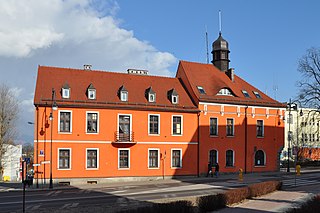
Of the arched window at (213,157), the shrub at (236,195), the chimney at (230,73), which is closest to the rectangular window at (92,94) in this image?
the arched window at (213,157)

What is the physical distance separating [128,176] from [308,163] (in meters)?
34.1

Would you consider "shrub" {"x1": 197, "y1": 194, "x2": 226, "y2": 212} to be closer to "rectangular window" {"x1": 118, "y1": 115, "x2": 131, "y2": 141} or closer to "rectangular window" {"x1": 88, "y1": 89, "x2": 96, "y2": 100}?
"rectangular window" {"x1": 118, "y1": 115, "x2": 131, "y2": 141}

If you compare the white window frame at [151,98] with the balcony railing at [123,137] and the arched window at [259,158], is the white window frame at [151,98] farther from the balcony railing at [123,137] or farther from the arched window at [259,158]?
the arched window at [259,158]

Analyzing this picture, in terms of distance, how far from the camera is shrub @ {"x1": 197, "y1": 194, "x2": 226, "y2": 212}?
17094 millimetres

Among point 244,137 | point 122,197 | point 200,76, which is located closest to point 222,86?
point 200,76

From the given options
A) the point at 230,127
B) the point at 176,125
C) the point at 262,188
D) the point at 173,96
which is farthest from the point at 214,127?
the point at 262,188

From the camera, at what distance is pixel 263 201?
20406mm

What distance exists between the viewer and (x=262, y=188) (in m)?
23.2

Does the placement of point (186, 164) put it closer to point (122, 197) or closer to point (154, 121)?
point (154, 121)

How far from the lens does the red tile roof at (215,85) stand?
41719 millimetres

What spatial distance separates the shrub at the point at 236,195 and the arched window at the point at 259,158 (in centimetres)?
2284

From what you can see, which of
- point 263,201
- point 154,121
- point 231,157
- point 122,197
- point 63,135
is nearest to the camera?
point 263,201

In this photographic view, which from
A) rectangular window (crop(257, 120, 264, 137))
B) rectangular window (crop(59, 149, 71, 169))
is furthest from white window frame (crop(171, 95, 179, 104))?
rectangular window (crop(59, 149, 71, 169))

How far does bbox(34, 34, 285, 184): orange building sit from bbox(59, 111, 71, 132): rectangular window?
88mm
